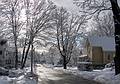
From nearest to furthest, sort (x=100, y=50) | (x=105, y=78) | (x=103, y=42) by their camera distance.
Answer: (x=105, y=78) < (x=100, y=50) < (x=103, y=42)

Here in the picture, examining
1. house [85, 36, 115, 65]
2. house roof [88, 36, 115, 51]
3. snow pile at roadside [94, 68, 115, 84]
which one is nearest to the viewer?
snow pile at roadside [94, 68, 115, 84]

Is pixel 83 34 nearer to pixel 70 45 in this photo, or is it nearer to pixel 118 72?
pixel 70 45

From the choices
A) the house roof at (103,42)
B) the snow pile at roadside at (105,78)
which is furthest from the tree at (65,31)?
the snow pile at roadside at (105,78)

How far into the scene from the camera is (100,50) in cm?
7262

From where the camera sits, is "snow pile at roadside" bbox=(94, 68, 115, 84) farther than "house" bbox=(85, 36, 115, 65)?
No

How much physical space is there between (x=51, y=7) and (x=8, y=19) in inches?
362

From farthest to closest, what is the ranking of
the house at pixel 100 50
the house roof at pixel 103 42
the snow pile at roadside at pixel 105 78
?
the house roof at pixel 103 42
the house at pixel 100 50
the snow pile at roadside at pixel 105 78

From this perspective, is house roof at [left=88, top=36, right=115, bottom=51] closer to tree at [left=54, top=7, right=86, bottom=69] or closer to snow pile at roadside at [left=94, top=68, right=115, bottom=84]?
tree at [left=54, top=7, right=86, bottom=69]

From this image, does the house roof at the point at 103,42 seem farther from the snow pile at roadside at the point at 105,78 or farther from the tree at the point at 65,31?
the snow pile at roadside at the point at 105,78

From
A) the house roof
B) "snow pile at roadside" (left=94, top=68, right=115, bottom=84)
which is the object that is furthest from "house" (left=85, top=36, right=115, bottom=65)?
"snow pile at roadside" (left=94, top=68, right=115, bottom=84)

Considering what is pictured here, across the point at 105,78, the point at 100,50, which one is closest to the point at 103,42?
the point at 100,50

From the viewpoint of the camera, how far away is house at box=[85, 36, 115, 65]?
71.7 metres

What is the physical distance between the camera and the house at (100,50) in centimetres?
7169

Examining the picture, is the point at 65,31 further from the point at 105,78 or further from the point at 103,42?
the point at 105,78
